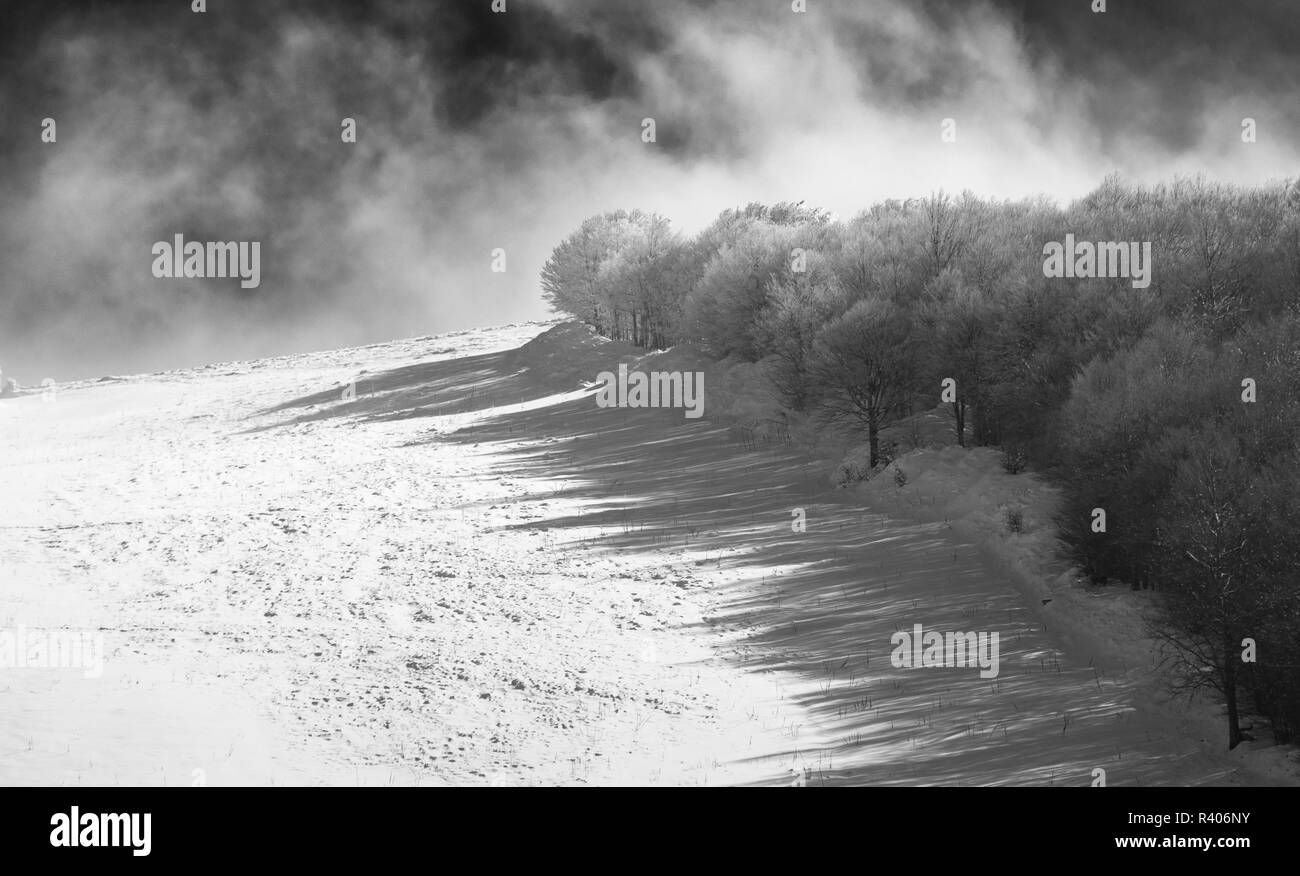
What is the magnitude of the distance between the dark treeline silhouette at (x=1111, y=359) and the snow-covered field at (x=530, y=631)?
2163 millimetres

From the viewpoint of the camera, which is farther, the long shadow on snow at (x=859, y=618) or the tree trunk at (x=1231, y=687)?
the long shadow on snow at (x=859, y=618)

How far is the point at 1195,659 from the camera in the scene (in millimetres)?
14844

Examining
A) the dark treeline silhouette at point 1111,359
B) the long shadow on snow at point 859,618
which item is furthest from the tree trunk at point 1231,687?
the long shadow on snow at point 859,618

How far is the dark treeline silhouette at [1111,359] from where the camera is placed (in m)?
13.8

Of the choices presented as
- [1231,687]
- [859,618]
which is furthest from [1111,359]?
[1231,687]

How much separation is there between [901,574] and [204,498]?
71.0 feet

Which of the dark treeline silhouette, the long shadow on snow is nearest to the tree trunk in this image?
the dark treeline silhouette

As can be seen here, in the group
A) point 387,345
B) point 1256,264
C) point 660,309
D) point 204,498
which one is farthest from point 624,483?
point 387,345

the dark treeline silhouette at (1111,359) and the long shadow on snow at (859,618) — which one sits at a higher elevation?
the dark treeline silhouette at (1111,359)

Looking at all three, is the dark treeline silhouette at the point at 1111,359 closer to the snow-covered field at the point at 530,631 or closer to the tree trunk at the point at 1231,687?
the tree trunk at the point at 1231,687

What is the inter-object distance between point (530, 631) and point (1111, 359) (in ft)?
57.3

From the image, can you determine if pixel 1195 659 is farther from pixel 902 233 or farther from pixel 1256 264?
pixel 902 233

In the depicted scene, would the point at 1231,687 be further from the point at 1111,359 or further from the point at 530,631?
the point at 1111,359

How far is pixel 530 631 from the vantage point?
18438 millimetres
